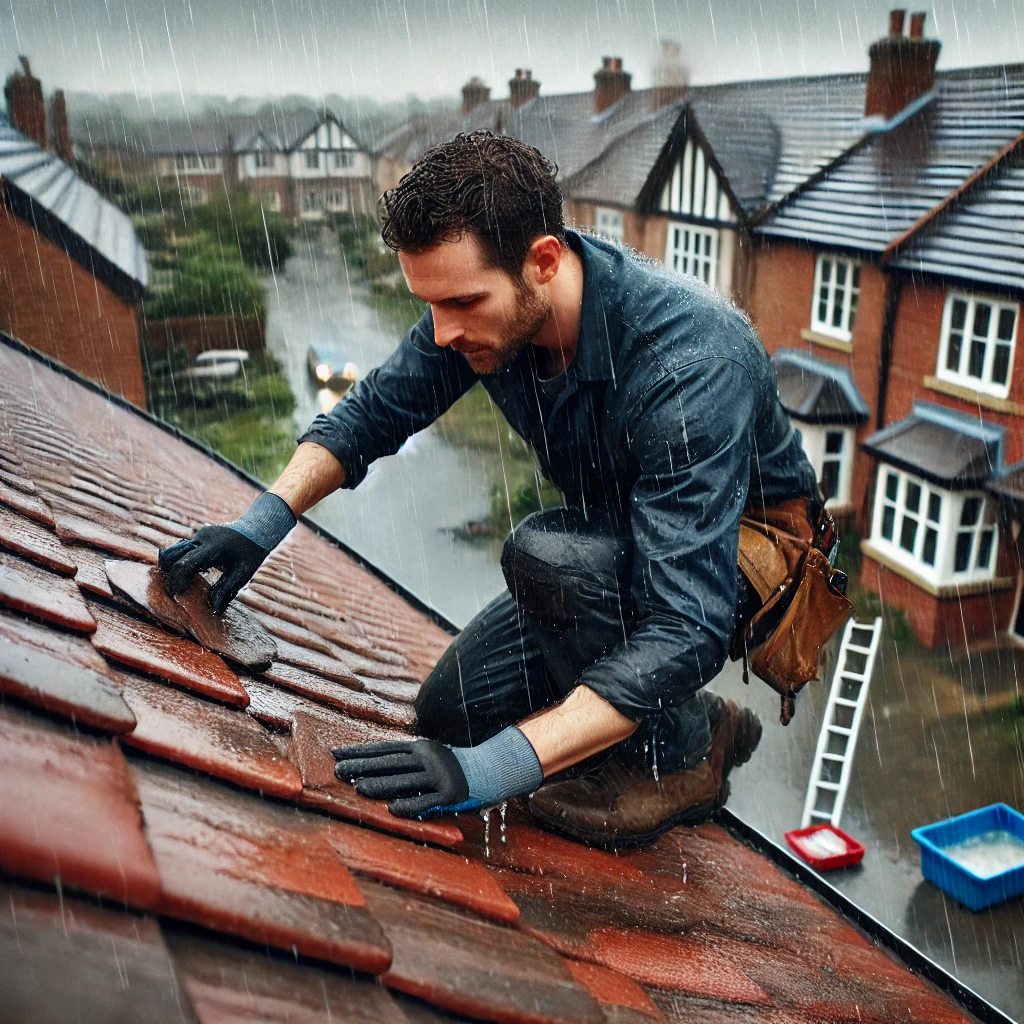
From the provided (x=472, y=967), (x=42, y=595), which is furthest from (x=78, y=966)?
(x=42, y=595)

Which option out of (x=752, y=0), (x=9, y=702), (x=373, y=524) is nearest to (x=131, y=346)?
(x=373, y=524)

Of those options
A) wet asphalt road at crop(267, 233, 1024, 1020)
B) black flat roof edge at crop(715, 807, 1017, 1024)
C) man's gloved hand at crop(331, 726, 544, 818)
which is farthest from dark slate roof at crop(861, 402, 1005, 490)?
man's gloved hand at crop(331, 726, 544, 818)

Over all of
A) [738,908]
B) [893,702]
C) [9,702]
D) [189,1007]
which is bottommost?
[893,702]

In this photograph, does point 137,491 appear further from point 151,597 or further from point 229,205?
point 229,205

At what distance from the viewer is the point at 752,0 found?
151ft

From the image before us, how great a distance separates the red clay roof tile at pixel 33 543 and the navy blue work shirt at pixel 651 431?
95 centimetres

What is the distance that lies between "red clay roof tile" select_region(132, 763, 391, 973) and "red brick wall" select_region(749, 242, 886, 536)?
1484 cm

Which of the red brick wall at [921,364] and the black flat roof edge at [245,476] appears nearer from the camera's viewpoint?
the black flat roof edge at [245,476]

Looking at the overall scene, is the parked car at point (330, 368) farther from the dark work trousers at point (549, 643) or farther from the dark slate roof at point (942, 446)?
the dark work trousers at point (549, 643)

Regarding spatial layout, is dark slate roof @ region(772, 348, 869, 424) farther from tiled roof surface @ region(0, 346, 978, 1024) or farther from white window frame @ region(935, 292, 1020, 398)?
tiled roof surface @ region(0, 346, 978, 1024)

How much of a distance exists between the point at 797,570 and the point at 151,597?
1.64 meters

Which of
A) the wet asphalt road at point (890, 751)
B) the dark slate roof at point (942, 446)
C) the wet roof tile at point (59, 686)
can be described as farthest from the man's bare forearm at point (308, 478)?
the dark slate roof at point (942, 446)

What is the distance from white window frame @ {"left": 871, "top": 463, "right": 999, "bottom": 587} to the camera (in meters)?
13.6

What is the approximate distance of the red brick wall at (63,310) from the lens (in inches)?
548
